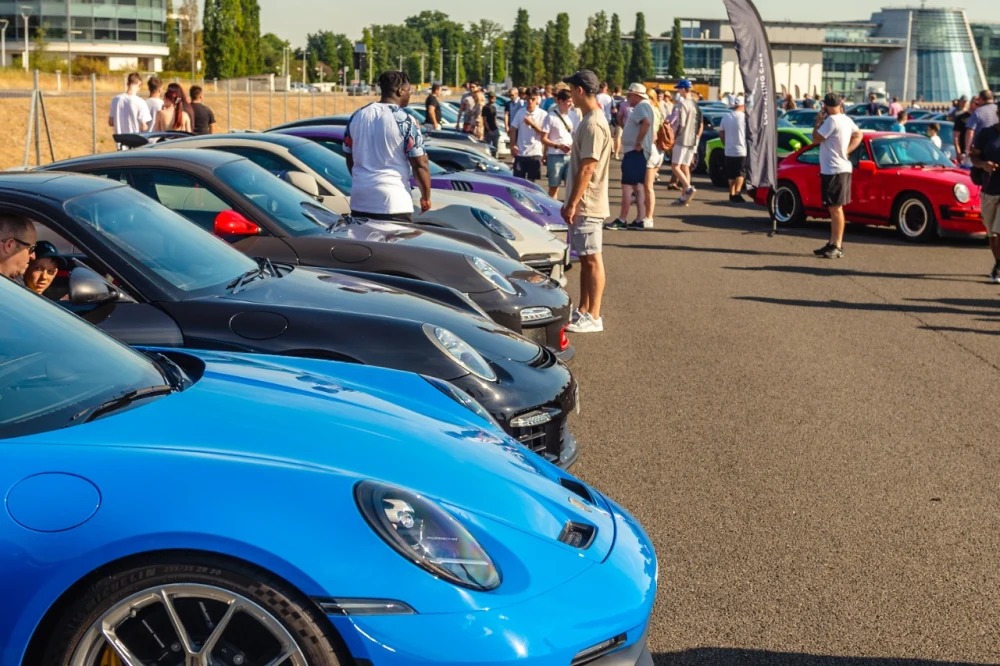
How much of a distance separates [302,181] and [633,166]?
7445 mm

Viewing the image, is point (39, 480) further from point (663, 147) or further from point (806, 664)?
point (663, 147)

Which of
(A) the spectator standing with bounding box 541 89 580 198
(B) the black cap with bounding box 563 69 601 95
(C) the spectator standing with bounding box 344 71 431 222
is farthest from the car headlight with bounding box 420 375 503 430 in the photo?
(A) the spectator standing with bounding box 541 89 580 198

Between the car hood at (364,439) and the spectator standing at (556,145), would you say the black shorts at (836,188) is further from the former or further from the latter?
the car hood at (364,439)

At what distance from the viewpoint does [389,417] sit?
347 cm

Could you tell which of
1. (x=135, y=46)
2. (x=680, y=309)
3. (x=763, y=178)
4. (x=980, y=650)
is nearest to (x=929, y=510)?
(x=980, y=650)

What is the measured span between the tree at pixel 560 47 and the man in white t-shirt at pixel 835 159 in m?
124

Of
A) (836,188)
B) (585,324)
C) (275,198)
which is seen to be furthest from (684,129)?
(275,198)

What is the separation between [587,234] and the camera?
9359 millimetres

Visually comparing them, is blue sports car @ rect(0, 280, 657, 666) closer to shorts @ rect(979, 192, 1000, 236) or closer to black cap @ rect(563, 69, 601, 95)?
black cap @ rect(563, 69, 601, 95)

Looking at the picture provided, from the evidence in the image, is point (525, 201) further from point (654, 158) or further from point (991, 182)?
point (654, 158)

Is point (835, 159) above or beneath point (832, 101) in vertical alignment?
beneath

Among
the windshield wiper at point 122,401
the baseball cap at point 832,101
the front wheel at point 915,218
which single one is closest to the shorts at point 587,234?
the baseball cap at point 832,101

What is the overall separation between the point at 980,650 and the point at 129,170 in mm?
5142

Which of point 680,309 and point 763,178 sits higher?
point 763,178
